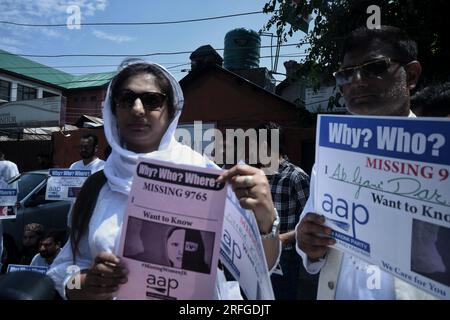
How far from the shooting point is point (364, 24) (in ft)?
20.2

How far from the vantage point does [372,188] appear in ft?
3.87

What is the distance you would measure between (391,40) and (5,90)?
36.6 metres

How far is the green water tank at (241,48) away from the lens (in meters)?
16.6

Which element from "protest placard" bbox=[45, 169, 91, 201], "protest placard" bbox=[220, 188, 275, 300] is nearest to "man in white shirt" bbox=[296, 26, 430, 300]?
"protest placard" bbox=[220, 188, 275, 300]

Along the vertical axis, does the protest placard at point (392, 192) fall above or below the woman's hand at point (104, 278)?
above

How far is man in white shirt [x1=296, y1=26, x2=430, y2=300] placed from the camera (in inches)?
51.9

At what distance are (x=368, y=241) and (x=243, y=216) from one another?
401mm

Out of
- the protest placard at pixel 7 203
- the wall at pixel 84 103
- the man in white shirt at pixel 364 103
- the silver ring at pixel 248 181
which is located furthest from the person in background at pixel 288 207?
the wall at pixel 84 103

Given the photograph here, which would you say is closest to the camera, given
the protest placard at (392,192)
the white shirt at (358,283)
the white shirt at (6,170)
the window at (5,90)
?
the protest placard at (392,192)

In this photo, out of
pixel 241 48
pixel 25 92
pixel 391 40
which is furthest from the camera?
pixel 25 92

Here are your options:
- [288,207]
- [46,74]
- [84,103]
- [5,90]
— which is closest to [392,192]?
[288,207]

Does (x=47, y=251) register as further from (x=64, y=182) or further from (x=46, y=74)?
(x=46, y=74)

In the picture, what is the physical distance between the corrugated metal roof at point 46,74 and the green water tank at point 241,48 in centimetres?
1994

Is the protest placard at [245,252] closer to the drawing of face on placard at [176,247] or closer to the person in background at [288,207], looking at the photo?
the drawing of face on placard at [176,247]
